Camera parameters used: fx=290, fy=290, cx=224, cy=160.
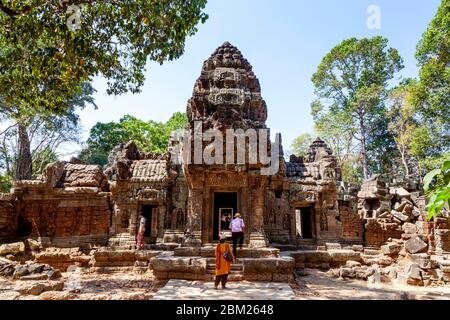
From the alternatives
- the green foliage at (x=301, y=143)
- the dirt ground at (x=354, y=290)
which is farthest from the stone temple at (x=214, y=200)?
the green foliage at (x=301, y=143)

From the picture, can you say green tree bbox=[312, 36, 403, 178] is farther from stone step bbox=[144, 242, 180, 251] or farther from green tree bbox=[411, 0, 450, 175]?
stone step bbox=[144, 242, 180, 251]

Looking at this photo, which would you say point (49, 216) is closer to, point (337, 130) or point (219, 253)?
point (219, 253)

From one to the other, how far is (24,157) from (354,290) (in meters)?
23.1

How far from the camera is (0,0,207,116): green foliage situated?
6333 mm

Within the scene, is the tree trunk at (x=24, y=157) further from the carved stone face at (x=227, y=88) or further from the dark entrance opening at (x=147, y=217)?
the carved stone face at (x=227, y=88)

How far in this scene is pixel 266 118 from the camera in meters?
12.8

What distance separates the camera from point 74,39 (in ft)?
21.3

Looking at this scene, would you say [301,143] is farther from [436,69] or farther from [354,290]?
[354,290]

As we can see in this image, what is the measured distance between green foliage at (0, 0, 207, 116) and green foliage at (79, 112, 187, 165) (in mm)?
18677

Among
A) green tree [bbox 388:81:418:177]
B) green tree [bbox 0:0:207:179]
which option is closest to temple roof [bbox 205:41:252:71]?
green tree [bbox 0:0:207:179]
